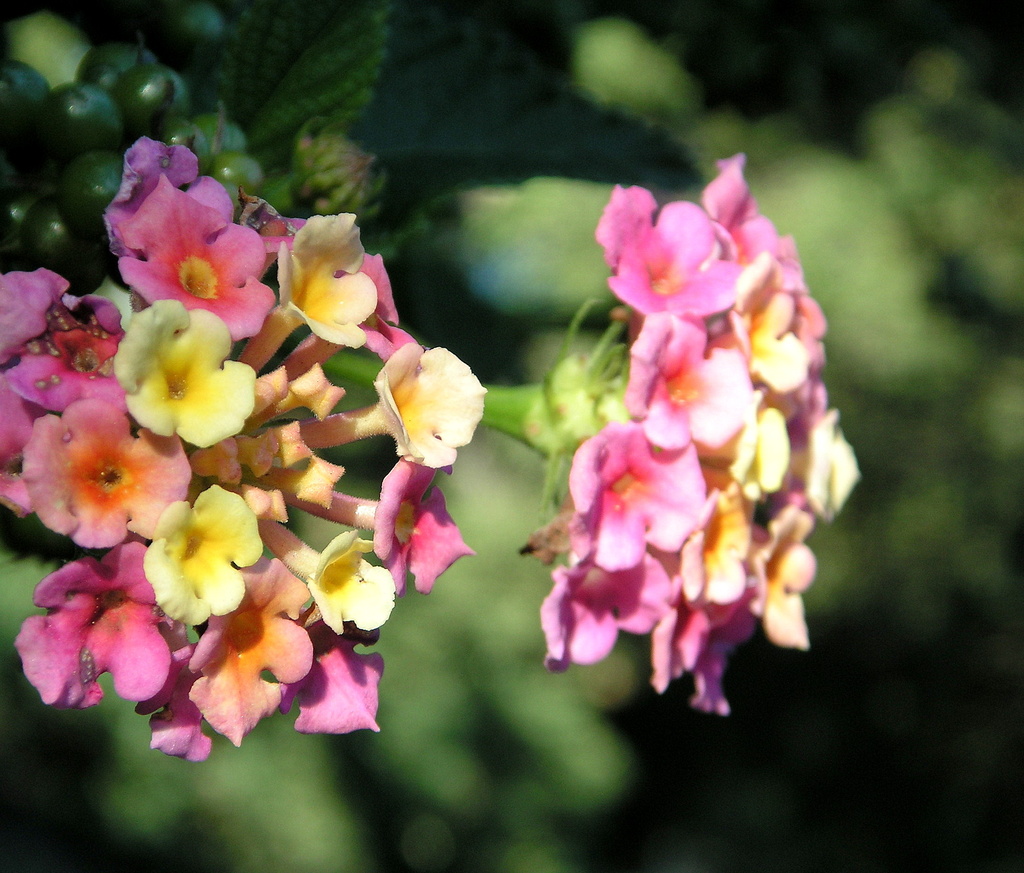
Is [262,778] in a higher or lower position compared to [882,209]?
lower

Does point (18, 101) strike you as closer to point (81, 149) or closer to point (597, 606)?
point (81, 149)

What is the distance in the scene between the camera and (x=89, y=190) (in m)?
0.61

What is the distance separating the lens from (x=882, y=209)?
9.77ft

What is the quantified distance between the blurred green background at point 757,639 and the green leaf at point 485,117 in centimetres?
13

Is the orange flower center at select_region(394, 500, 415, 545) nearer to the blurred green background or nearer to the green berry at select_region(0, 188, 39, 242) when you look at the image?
the green berry at select_region(0, 188, 39, 242)

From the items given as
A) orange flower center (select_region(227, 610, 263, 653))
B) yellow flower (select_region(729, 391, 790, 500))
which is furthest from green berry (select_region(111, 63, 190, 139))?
yellow flower (select_region(729, 391, 790, 500))

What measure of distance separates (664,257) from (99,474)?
415 millimetres

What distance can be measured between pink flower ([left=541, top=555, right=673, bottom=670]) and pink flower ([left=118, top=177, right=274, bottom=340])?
0.88ft

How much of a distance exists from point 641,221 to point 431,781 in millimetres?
1934

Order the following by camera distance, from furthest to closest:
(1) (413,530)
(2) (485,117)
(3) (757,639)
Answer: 1. (3) (757,639)
2. (2) (485,117)
3. (1) (413,530)

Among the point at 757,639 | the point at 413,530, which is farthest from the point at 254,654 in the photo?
the point at 757,639

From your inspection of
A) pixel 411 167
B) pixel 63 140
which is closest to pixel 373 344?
pixel 63 140

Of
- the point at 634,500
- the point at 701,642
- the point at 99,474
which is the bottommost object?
the point at 701,642

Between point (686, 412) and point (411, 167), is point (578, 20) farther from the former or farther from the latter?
point (686, 412)
